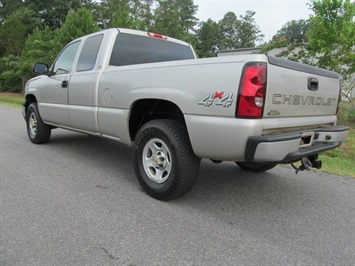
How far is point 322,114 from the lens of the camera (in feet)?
11.3

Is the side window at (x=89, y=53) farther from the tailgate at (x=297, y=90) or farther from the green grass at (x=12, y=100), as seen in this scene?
the green grass at (x=12, y=100)

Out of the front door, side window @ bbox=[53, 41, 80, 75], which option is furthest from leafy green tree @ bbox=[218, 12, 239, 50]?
the front door

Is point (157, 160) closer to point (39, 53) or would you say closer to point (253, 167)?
point (253, 167)

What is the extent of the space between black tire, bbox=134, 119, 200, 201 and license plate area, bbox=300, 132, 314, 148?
3.52 feet

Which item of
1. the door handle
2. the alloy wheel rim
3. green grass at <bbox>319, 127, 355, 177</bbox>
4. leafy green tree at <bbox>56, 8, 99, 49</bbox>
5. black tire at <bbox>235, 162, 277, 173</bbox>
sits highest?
leafy green tree at <bbox>56, 8, 99, 49</bbox>

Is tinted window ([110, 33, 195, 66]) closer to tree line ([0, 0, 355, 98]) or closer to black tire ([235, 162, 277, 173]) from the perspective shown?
black tire ([235, 162, 277, 173])

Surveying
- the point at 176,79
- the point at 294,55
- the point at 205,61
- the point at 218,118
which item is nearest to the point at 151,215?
the point at 218,118

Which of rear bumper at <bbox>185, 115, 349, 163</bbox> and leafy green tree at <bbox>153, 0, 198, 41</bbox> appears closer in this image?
rear bumper at <bbox>185, 115, 349, 163</bbox>

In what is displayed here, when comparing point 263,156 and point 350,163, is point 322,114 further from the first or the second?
point 350,163

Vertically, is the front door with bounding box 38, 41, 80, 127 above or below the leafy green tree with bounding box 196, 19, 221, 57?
below

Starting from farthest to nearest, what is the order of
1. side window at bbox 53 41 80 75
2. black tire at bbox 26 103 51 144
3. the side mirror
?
black tire at bbox 26 103 51 144 → the side mirror → side window at bbox 53 41 80 75

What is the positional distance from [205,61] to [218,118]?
1.84 feet

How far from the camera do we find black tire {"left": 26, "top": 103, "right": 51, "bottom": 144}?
585 centimetres

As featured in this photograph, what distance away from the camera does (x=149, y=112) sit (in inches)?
150
